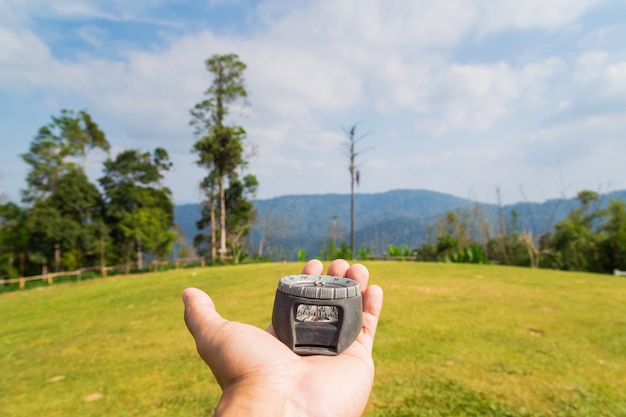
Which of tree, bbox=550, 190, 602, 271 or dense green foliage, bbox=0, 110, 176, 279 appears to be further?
dense green foliage, bbox=0, 110, 176, 279

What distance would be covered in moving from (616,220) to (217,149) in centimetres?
1555

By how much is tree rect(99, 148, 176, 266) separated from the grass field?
1282cm

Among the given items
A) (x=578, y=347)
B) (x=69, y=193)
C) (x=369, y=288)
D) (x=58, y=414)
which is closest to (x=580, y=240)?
(x=578, y=347)

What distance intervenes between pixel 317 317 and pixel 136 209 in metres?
20.5

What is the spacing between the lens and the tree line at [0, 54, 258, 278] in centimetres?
1609

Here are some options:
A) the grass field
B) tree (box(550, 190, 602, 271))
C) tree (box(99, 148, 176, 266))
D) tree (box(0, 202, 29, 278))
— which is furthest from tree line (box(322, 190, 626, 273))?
tree (box(0, 202, 29, 278))

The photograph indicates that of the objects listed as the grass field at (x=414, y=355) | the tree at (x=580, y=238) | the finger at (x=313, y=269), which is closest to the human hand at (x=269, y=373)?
the finger at (x=313, y=269)

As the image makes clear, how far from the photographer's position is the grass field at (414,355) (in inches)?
89.3

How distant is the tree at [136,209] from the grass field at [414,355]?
42.1ft

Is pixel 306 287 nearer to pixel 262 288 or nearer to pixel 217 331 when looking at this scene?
pixel 217 331

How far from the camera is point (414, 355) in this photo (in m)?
3.00

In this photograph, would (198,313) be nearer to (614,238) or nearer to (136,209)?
(614,238)

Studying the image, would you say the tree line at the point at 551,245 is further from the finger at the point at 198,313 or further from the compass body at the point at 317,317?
the finger at the point at 198,313

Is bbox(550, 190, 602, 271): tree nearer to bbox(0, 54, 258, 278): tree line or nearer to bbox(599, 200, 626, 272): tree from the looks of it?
bbox(599, 200, 626, 272): tree
